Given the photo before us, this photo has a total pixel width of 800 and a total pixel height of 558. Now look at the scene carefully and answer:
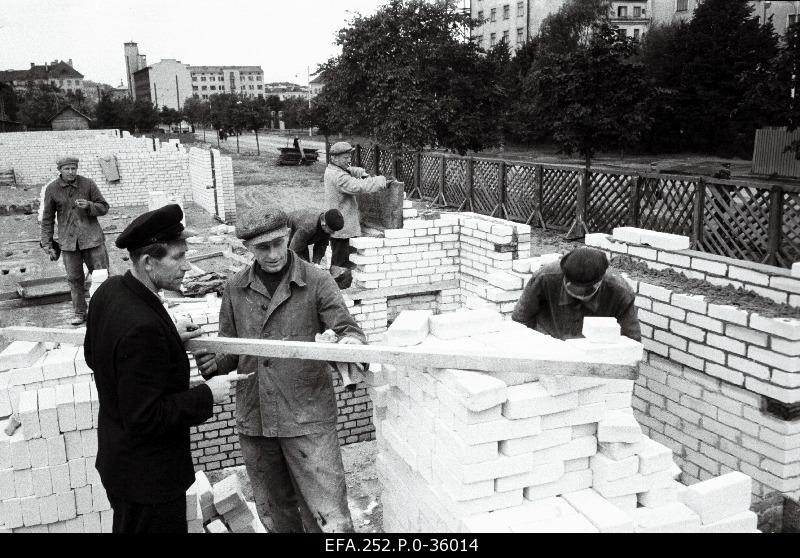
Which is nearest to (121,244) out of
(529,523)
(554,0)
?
(529,523)

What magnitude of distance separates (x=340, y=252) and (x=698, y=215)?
19.8 ft

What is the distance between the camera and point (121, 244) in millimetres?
2480

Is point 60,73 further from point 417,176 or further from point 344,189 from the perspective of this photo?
point 344,189

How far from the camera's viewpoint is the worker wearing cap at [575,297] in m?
3.74

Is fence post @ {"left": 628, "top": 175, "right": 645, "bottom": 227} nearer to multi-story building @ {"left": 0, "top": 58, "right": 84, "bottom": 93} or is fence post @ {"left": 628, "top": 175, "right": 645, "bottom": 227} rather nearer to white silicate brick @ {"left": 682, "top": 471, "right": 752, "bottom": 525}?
white silicate brick @ {"left": 682, "top": 471, "right": 752, "bottom": 525}

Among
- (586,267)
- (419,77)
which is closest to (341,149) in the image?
(586,267)

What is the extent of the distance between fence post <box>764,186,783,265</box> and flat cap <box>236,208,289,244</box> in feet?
27.0

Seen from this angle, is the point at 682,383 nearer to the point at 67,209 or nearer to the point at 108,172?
the point at 67,209

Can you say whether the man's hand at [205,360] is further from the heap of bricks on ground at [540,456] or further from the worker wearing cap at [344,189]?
the worker wearing cap at [344,189]

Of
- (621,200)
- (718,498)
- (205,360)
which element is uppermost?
(205,360)

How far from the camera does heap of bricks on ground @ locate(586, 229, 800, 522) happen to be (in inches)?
150

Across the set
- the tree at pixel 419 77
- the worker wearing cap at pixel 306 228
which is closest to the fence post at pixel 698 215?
the worker wearing cap at pixel 306 228

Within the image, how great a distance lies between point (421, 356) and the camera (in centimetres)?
269

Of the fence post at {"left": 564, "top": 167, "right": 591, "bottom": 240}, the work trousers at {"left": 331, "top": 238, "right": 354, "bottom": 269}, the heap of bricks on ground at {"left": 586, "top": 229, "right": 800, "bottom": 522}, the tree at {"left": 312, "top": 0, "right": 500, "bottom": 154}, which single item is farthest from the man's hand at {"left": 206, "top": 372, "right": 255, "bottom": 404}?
the tree at {"left": 312, "top": 0, "right": 500, "bottom": 154}
